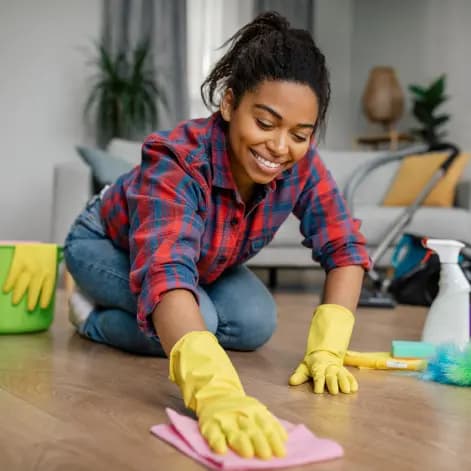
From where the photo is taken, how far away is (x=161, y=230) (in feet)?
4.06

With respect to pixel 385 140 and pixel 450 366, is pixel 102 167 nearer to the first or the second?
pixel 450 366

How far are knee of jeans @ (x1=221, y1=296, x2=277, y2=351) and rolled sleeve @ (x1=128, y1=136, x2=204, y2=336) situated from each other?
0.45 meters

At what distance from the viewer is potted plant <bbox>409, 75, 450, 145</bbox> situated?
5.58 meters

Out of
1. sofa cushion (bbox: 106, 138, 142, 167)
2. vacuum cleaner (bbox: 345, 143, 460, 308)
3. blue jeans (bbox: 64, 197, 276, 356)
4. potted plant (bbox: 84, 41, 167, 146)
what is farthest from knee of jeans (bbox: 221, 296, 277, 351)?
potted plant (bbox: 84, 41, 167, 146)

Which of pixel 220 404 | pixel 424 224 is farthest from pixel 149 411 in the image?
pixel 424 224

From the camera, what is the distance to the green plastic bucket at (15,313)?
1896mm

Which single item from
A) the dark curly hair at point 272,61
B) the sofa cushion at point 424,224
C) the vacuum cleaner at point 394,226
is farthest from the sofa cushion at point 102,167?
the dark curly hair at point 272,61

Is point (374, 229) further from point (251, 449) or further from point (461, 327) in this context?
point (251, 449)

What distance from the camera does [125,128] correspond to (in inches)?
200

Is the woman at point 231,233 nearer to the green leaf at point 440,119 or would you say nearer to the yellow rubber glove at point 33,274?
the yellow rubber glove at point 33,274

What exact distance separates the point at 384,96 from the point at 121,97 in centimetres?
210

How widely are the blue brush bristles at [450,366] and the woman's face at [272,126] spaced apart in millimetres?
483

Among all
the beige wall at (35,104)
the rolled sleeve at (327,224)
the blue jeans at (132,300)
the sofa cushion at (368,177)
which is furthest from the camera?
the beige wall at (35,104)

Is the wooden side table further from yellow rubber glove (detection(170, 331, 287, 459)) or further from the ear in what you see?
yellow rubber glove (detection(170, 331, 287, 459))
